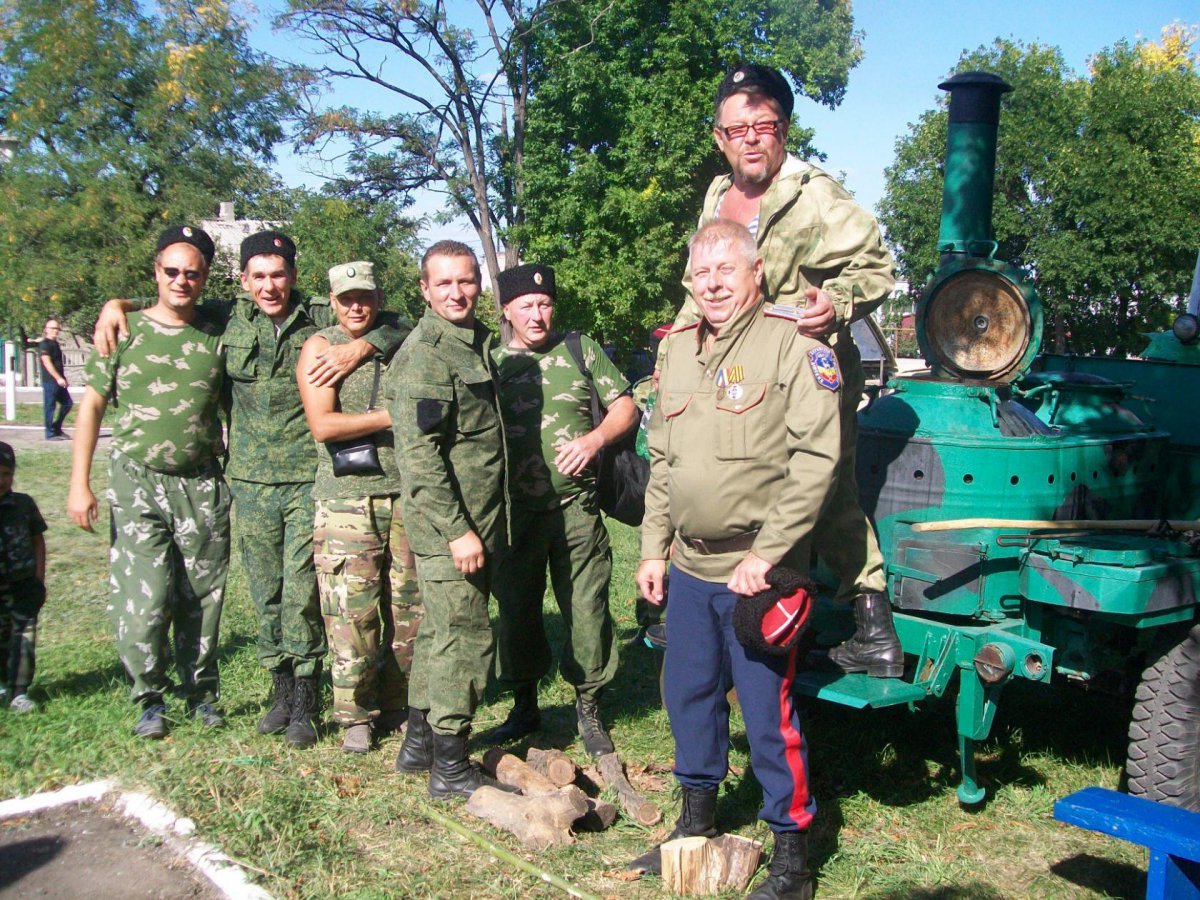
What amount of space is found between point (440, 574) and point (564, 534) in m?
0.69

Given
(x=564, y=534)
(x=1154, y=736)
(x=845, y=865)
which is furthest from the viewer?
(x=564, y=534)

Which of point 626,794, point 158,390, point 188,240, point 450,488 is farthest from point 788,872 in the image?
point 188,240

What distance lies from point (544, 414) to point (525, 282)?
0.56m

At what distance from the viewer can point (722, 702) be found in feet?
11.8

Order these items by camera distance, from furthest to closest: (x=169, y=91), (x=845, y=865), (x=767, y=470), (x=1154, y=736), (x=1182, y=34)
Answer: (x=1182, y=34) < (x=169, y=91) < (x=1154, y=736) < (x=845, y=865) < (x=767, y=470)

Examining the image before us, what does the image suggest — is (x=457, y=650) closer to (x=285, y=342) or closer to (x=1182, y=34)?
(x=285, y=342)

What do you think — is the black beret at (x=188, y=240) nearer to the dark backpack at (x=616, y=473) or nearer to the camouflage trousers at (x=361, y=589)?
the camouflage trousers at (x=361, y=589)

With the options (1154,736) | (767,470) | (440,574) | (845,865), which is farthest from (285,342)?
(1154,736)

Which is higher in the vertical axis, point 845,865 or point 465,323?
point 465,323

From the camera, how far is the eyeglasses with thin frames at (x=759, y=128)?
3857mm

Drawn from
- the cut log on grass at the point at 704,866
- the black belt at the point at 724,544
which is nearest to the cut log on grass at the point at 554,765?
the cut log on grass at the point at 704,866

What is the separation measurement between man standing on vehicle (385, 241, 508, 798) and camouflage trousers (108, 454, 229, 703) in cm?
110

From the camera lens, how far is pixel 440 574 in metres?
4.13

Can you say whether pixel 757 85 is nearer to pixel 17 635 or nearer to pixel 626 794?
pixel 626 794
